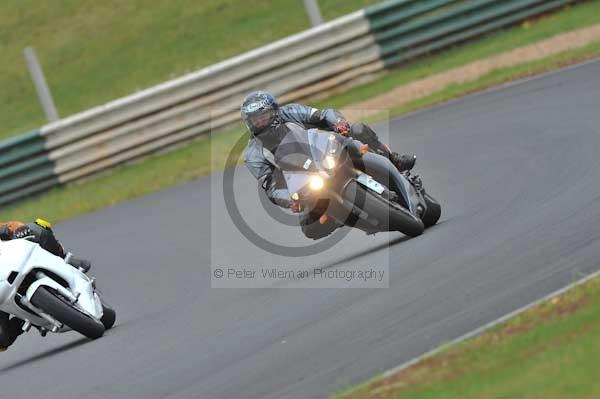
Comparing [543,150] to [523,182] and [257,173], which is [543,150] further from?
[257,173]

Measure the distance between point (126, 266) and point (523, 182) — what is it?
13.2ft

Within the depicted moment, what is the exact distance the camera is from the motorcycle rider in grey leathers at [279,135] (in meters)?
9.58

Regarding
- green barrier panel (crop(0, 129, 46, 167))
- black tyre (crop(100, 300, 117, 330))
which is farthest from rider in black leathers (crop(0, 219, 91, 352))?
green barrier panel (crop(0, 129, 46, 167))

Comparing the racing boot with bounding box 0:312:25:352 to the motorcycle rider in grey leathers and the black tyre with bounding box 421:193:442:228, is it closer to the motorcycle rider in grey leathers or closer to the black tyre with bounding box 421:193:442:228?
the motorcycle rider in grey leathers

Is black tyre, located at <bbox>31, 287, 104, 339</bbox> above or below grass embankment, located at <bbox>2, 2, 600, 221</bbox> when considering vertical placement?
above

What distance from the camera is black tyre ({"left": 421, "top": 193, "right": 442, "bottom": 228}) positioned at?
10.1m

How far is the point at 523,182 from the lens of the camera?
11.0 meters

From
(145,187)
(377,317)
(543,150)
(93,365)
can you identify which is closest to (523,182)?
(543,150)

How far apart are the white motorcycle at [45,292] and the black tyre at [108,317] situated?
265mm

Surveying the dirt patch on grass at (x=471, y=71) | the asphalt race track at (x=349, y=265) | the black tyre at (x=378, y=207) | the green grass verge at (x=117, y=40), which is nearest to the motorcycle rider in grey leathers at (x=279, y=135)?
the black tyre at (x=378, y=207)

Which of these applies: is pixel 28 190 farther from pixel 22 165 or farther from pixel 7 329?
pixel 7 329

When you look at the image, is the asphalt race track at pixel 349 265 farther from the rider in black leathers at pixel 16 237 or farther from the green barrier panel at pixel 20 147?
the green barrier panel at pixel 20 147

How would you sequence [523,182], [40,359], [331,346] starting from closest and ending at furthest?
1. [331,346]
2. [40,359]
3. [523,182]

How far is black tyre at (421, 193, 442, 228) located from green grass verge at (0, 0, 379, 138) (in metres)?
10.6
